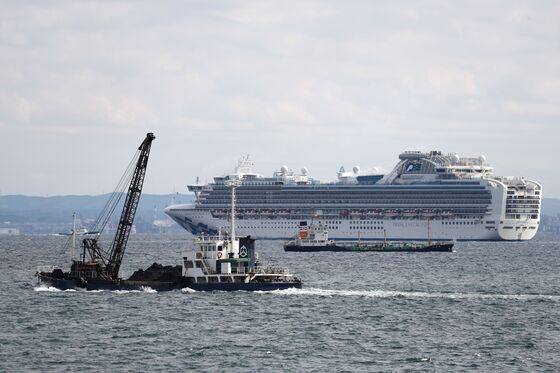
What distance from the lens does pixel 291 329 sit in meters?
76.6

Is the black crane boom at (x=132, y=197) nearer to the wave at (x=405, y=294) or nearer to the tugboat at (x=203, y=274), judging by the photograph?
the tugboat at (x=203, y=274)

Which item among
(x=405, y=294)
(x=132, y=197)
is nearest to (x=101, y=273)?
(x=132, y=197)

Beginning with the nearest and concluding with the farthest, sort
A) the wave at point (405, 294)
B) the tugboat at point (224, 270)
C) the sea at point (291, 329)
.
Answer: the sea at point (291, 329) < the tugboat at point (224, 270) < the wave at point (405, 294)

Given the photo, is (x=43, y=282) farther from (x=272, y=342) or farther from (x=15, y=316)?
(x=272, y=342)

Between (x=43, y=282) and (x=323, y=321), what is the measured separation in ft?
103

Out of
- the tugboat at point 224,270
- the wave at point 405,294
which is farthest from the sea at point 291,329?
the tugboat at point 224,270

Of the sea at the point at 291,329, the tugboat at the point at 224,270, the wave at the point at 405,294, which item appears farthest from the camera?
the wave at the point at 405,294

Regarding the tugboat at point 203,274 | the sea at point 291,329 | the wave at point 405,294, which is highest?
the tugboat at point 203,274

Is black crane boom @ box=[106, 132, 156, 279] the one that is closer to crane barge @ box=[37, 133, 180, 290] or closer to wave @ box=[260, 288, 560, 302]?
crane barge @ box=[37, 133, 180, 290]

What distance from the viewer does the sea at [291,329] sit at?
6378 centimetres

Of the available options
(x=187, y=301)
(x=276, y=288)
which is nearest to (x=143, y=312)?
(x=187, y=301)

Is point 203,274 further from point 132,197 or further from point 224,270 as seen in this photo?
point 132,197

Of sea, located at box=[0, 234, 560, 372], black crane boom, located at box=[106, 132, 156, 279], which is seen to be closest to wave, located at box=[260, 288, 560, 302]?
sea, located at box=[0, 234, 560, 372]

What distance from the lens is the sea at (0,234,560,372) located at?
63.8m
